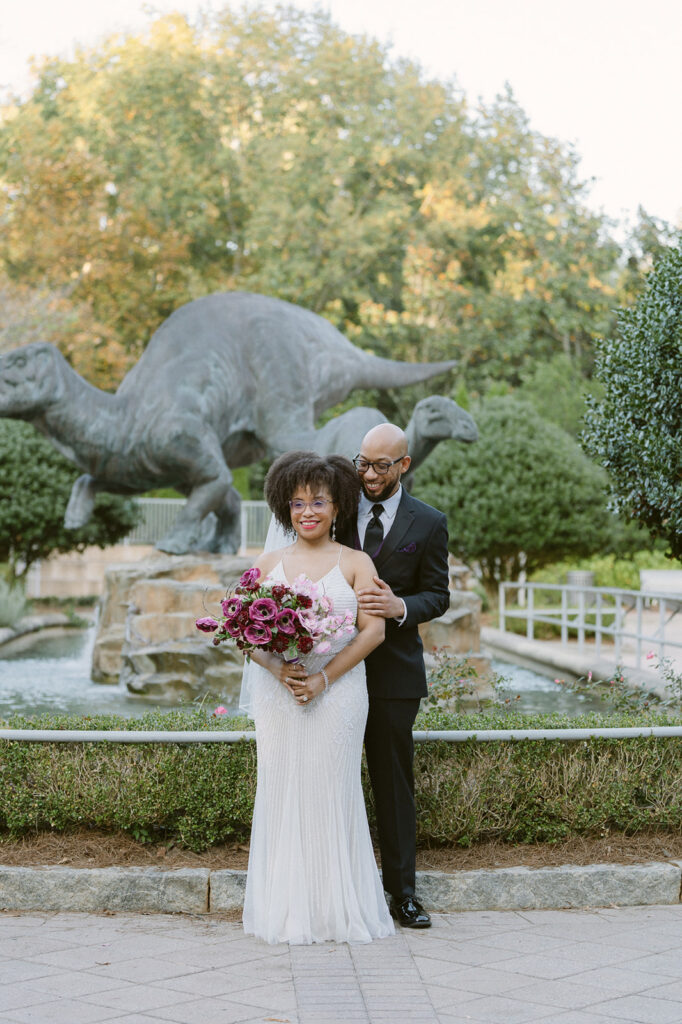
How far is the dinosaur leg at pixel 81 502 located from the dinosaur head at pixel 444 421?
347 centimetres

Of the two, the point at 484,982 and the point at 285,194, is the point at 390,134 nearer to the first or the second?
the point at 285,194

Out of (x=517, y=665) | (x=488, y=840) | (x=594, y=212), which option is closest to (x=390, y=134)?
(x=594, y=212)

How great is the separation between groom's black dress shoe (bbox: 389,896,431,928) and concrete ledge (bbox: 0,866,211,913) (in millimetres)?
778

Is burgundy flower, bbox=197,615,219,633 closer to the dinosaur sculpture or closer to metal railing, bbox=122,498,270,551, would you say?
the dinosaur sculpture

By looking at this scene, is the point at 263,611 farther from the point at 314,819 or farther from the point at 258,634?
the point at 314,819

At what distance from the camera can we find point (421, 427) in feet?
33.6

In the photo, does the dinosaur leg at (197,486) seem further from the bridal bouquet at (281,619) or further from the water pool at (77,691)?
the bridal bouquet at (281,619)

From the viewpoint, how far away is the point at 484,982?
3.86 meters

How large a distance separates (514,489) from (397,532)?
15395 millimetres

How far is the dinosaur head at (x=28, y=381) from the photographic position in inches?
418

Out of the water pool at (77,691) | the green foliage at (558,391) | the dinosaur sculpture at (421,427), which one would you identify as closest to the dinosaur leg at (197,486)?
the dinosaur sculpture at (421,427)

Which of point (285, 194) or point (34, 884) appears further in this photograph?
point (285, 194)

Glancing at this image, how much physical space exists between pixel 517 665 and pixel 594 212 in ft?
66.0

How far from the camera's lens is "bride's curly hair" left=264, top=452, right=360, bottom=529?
450 cm
